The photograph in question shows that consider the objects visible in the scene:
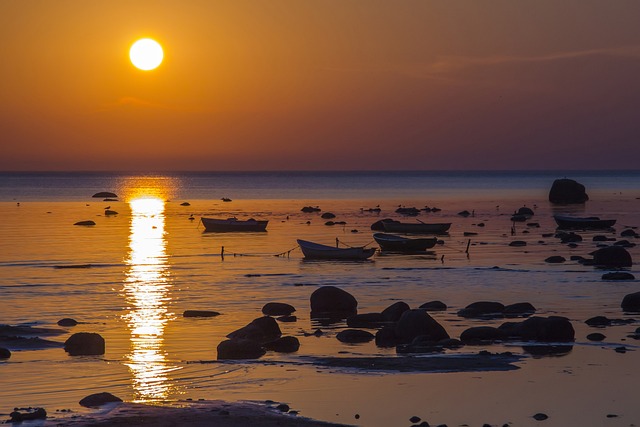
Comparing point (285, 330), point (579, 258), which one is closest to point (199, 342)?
point (285, 330)

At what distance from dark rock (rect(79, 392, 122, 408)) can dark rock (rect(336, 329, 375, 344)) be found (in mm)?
9762

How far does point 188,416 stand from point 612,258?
37.7 m

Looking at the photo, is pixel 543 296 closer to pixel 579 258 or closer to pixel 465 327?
pixel 465 327

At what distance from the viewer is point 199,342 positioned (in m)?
28.7

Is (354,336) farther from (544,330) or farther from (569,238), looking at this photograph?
(569,238)

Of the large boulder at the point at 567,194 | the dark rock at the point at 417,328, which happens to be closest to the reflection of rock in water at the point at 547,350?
the dark rock at the point at 417,328

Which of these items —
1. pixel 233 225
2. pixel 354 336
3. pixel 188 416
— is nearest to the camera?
pixel 188 416

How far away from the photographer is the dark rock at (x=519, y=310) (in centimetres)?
3425

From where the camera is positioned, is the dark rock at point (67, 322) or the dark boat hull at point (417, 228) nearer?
the dark rock at point (67, 322)

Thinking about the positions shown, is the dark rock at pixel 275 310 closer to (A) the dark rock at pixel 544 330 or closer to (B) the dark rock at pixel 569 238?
(A) the dark rock at pixel 544 330

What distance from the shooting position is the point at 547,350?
27.2 m

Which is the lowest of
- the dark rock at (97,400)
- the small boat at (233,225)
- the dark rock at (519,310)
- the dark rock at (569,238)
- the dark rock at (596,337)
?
the dark rock at (596,337)

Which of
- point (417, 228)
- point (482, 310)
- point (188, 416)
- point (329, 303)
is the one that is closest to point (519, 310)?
point (482, 310)

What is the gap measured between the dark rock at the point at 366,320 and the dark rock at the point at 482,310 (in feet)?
11.0
